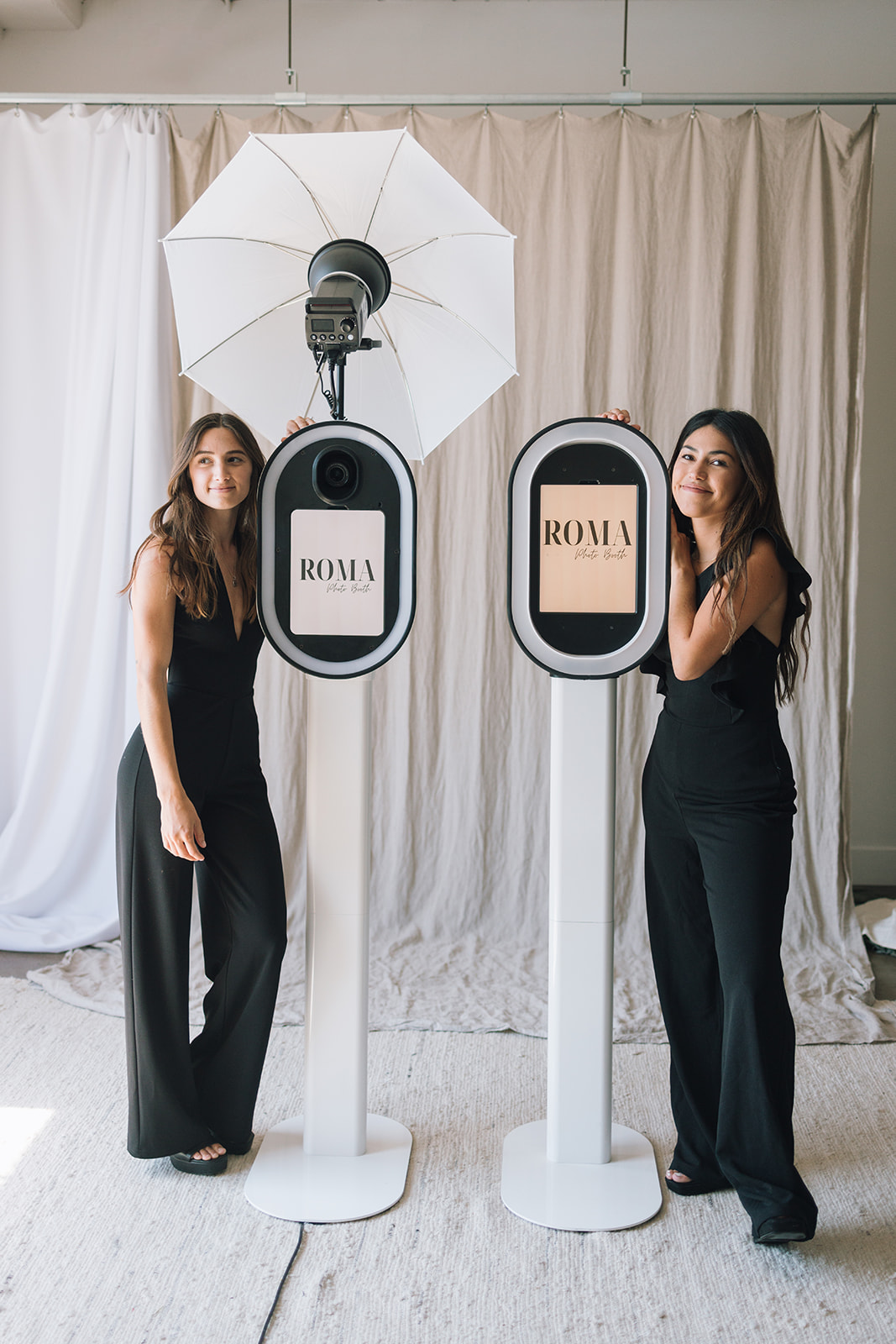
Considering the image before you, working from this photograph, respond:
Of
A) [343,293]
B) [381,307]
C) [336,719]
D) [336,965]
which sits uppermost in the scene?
[381,307]

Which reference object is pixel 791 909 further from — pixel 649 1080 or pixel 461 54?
pixel 461 54

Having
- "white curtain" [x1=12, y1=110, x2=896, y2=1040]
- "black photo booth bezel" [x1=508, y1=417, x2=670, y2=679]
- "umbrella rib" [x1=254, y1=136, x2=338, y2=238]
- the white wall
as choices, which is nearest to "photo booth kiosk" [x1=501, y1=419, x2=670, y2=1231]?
"black photo booth bezel" [x1=508, y1=417, x2=670, y2=679]

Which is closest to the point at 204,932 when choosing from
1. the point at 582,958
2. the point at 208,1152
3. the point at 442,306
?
the point at 208,1152

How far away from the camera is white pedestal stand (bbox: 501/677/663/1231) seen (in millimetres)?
1920

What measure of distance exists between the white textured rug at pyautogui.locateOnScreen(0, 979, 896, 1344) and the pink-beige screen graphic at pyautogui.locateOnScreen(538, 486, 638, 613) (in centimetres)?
115

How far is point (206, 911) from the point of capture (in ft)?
6.81

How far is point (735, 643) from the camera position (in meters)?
1.84

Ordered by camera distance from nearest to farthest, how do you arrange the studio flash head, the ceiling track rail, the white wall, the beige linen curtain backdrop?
1. the studio flash head
2. the ceiling track rail
3. the beige linen curtain backdrop
4. the white wall

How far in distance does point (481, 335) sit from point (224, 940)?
1.35 meters

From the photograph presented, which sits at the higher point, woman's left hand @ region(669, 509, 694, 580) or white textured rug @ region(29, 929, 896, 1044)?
woman's left hand @ region(669, 509, 694, 580)

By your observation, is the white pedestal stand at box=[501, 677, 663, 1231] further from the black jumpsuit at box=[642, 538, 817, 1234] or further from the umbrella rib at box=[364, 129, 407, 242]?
the umbrella rib at box=[364, 129, 407, 242]

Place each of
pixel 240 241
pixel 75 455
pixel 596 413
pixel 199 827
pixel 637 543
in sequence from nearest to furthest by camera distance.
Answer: pixel 637 543 → pixel 199 827 → pixel 240 241 → pixel 596 413 → pixel 75 455

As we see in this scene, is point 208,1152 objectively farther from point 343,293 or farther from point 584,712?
point 343,293

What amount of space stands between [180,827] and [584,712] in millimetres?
785
